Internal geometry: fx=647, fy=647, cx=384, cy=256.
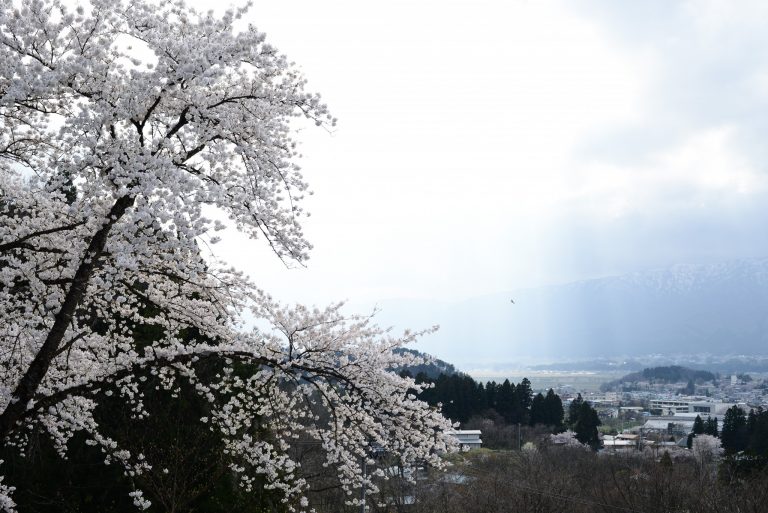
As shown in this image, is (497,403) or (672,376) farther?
(672,376)

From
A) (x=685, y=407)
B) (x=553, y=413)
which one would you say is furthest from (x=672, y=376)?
(x=553, y=413)

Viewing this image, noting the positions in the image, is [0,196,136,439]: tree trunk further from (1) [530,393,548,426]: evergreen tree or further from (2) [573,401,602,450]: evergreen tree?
(1) [530,393,548,426]: evergreen tree

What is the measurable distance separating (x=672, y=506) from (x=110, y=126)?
20.9 metres

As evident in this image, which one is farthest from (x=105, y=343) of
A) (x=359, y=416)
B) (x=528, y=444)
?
(x=528, y=444)

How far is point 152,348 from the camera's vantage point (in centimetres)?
597

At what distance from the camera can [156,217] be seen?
446 centimetres

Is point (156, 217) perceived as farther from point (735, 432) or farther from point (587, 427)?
point (587, 427)

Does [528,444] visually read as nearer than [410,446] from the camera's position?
No

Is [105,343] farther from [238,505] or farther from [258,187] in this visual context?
[238,505]

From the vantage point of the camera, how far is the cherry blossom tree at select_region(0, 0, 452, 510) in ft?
15.4

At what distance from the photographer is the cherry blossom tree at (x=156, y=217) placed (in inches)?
185

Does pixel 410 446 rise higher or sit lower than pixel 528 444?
higher

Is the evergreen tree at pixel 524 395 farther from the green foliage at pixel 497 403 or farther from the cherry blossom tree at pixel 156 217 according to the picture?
the cherry blossom tree at pixel 156 217

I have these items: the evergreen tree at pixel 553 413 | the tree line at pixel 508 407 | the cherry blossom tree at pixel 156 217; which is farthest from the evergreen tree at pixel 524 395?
the cherry blossom tree at pixel 156 217
